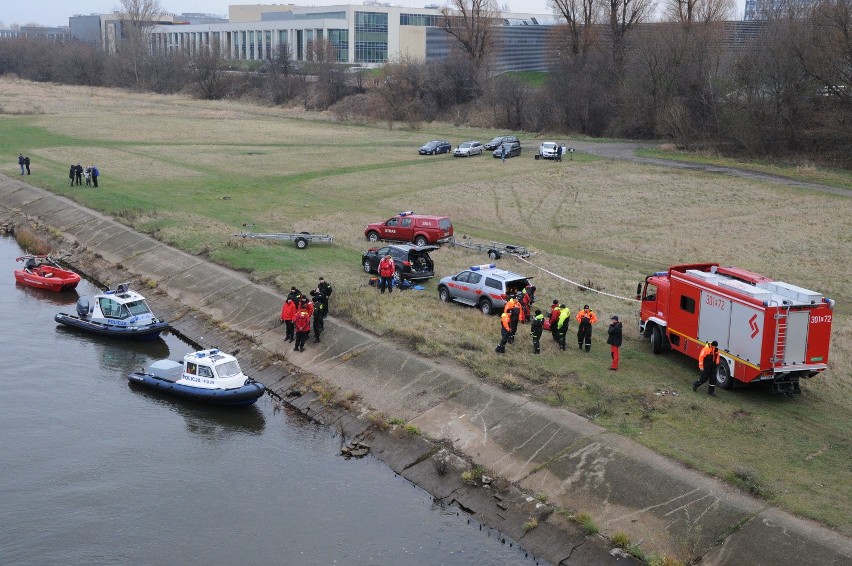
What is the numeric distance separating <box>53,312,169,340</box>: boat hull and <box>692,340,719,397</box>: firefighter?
20.0 meters

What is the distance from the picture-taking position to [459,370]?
28719 mm

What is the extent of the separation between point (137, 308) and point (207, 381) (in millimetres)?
8305

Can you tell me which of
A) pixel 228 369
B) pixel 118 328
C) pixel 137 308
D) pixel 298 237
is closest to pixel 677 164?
pixel 298 237

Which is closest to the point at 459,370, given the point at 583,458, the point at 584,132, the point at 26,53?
the point at 583,458

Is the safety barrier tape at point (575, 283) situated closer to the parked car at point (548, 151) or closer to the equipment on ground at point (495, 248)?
the equipment on ground at point (495, 248)

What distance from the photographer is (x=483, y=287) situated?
112 ft

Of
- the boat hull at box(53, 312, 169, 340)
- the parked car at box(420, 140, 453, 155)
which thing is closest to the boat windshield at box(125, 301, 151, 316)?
the boat hull at box(53, 312, 169, 340)

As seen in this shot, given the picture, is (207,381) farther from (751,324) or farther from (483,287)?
(751,324)

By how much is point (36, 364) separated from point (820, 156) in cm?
6425

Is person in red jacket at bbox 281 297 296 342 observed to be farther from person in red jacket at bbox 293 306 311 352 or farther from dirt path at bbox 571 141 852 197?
dirt path at bbox 571 141 852 197

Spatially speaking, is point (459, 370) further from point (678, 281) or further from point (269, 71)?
point (269, 71)

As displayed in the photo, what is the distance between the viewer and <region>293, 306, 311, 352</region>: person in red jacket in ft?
105

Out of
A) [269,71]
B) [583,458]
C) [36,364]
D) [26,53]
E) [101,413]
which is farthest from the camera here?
[26,53]

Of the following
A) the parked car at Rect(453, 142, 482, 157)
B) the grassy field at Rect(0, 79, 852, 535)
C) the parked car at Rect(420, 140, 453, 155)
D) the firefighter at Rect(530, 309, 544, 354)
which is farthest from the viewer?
the parked car at Rect(420, 140, 453, 155)
